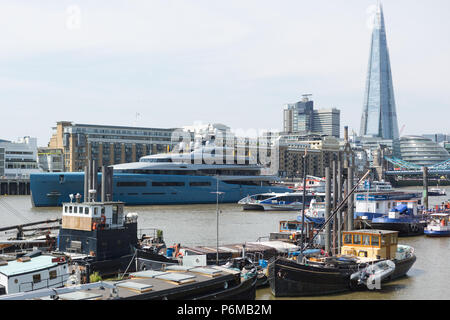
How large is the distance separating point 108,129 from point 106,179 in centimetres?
10735

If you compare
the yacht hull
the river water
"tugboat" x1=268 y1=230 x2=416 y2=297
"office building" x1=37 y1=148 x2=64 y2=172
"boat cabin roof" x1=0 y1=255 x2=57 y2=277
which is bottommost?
the river water

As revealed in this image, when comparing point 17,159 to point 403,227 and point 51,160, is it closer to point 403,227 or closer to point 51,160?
point 51,160

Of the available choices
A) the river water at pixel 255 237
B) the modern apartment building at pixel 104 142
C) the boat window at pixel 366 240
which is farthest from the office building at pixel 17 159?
the boat window at pixel 366 240

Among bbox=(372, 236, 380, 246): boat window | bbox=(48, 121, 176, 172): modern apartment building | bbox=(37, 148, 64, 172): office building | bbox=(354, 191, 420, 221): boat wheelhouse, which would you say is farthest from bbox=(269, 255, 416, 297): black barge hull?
bbox=(37, 148, 64, 172): office building

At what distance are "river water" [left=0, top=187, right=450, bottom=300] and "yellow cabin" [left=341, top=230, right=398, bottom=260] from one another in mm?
1591

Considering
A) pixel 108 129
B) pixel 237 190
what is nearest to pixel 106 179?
pixel 237 190

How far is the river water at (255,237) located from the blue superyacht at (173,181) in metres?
3.46

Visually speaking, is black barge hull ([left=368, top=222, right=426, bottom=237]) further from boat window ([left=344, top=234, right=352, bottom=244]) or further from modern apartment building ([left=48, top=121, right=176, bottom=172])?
modern apartment building ([left=48, top=121, right=176, bottom=172])

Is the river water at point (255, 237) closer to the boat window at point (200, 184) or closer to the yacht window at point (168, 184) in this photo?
the yacht window at point (168, 184)

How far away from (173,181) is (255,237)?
1489 inches

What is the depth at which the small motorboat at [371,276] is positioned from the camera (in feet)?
83.4

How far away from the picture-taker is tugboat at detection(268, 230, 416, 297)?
2372 centimetres
